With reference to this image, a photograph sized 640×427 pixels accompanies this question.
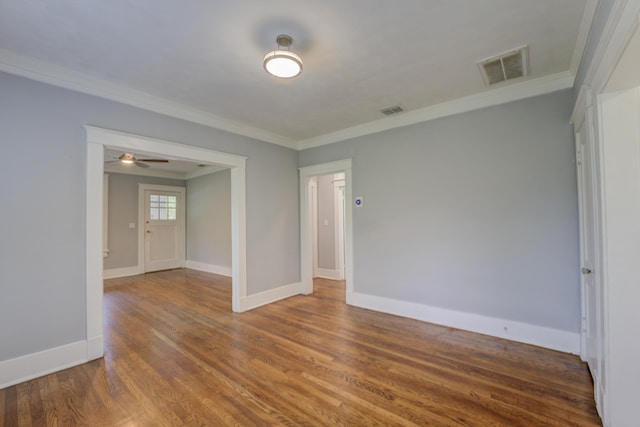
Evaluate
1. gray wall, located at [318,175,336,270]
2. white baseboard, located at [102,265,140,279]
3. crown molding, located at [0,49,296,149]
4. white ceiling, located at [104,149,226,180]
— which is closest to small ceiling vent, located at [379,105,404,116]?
crown molding, located at [0,49,296,149]

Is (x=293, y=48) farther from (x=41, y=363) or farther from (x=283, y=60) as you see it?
(x=41, y=363)

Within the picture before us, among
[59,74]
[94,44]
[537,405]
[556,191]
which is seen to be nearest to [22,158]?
[59,74]

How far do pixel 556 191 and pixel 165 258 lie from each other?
7873mm

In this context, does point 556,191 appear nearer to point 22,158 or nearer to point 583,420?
point 583,420

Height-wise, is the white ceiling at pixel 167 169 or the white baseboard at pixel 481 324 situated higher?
the white ceiling at pixel 167 169

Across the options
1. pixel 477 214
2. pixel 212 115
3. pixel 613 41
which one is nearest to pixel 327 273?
pixel 477 214

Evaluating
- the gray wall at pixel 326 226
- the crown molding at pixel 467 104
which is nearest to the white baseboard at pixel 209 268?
the gray wall at pixel 326 226

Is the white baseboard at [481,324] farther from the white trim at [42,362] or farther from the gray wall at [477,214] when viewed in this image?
the white trim at [42,362]

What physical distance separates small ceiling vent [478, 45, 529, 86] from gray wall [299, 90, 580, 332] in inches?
14.4

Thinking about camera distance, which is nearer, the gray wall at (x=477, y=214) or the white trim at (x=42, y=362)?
the white trim at (x=42, y=362)

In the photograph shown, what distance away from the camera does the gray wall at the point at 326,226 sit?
5957 mm

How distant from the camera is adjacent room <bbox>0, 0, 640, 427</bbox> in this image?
1763 mm

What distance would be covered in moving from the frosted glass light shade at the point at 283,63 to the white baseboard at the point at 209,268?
5073 millimetres

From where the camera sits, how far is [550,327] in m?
2.66
